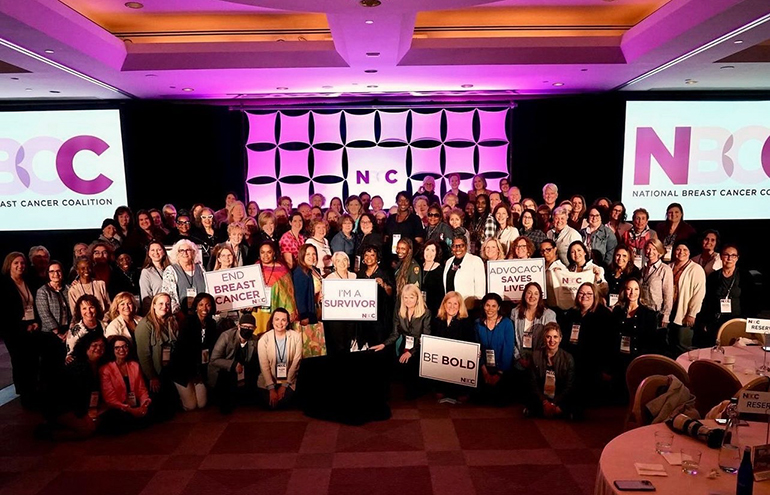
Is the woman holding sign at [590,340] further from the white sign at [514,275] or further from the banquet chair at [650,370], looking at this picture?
the banquet chair at [650,370]

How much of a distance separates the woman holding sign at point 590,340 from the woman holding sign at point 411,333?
153cm

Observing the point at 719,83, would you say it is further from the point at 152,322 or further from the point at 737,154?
the point at 152,322

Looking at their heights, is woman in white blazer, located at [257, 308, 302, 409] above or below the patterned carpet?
above

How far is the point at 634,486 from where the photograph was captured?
2836 mm

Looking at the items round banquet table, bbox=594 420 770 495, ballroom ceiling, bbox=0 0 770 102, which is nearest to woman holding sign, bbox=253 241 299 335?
ballroom ceiling, bbox=0 0 770 102

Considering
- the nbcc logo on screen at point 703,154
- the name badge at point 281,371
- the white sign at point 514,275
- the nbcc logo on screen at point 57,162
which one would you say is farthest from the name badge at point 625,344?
the nbcc logo on screen at point 57,162

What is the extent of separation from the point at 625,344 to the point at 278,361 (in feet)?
11.8

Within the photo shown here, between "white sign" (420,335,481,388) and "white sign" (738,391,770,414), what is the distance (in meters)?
2.74

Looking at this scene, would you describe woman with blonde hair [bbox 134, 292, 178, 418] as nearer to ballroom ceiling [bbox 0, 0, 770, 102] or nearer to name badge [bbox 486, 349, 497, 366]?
ballroom ceiling [bbox 0, 0, 770, 102]

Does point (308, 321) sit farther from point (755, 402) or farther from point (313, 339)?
point (755, 402)

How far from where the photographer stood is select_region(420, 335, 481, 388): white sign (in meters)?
5.60

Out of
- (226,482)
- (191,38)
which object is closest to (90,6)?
(191,38)

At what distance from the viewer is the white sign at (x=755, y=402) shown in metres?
2.94

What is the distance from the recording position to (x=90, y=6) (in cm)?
A: 622
